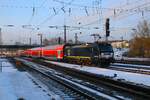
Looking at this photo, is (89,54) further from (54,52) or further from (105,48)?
(54,52)

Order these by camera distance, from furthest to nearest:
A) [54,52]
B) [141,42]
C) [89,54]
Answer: [141,42] → [54,52] → [89,54]

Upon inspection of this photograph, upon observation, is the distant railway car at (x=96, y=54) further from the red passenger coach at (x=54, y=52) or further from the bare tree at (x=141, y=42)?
the bare tree at (x=141, y=42)

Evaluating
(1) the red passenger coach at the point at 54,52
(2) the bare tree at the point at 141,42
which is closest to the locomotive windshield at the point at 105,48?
(1) the red passenger coach at the point at 54,52

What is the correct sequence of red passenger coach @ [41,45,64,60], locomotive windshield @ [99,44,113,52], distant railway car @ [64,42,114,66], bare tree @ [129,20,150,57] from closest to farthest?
distant railway car @ [64,42,114,66] < locomotive windshield @ [99,44,113,52] < red passenger coach @ [41,45,64,60] < bare tree @ [129,20,150,57]

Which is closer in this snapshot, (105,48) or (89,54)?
(105,48)

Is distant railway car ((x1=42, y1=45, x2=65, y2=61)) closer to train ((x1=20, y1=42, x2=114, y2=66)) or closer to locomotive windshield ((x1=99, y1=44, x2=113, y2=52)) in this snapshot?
train ((x1=20, y1=42, x2=114, y2=66))

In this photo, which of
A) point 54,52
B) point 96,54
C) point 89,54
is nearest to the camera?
point 96,54

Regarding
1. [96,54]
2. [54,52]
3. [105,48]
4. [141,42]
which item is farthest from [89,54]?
[141,42]

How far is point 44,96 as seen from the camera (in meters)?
16.8

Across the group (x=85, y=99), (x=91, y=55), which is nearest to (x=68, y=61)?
(x=91, y=55)

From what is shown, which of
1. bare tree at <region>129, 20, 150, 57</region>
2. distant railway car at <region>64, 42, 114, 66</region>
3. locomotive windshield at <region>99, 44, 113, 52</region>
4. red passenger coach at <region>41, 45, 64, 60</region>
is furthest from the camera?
bare tree at <region>129, 20, 150, 57</region>

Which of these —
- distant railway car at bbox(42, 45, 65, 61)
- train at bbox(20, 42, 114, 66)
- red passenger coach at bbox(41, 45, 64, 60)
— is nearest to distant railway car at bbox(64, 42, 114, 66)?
train at bbox(20, 42, 114, 66)

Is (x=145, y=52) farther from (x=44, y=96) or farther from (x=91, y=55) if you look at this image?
(x=44, y=96)

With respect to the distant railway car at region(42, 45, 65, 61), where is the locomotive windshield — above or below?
above
